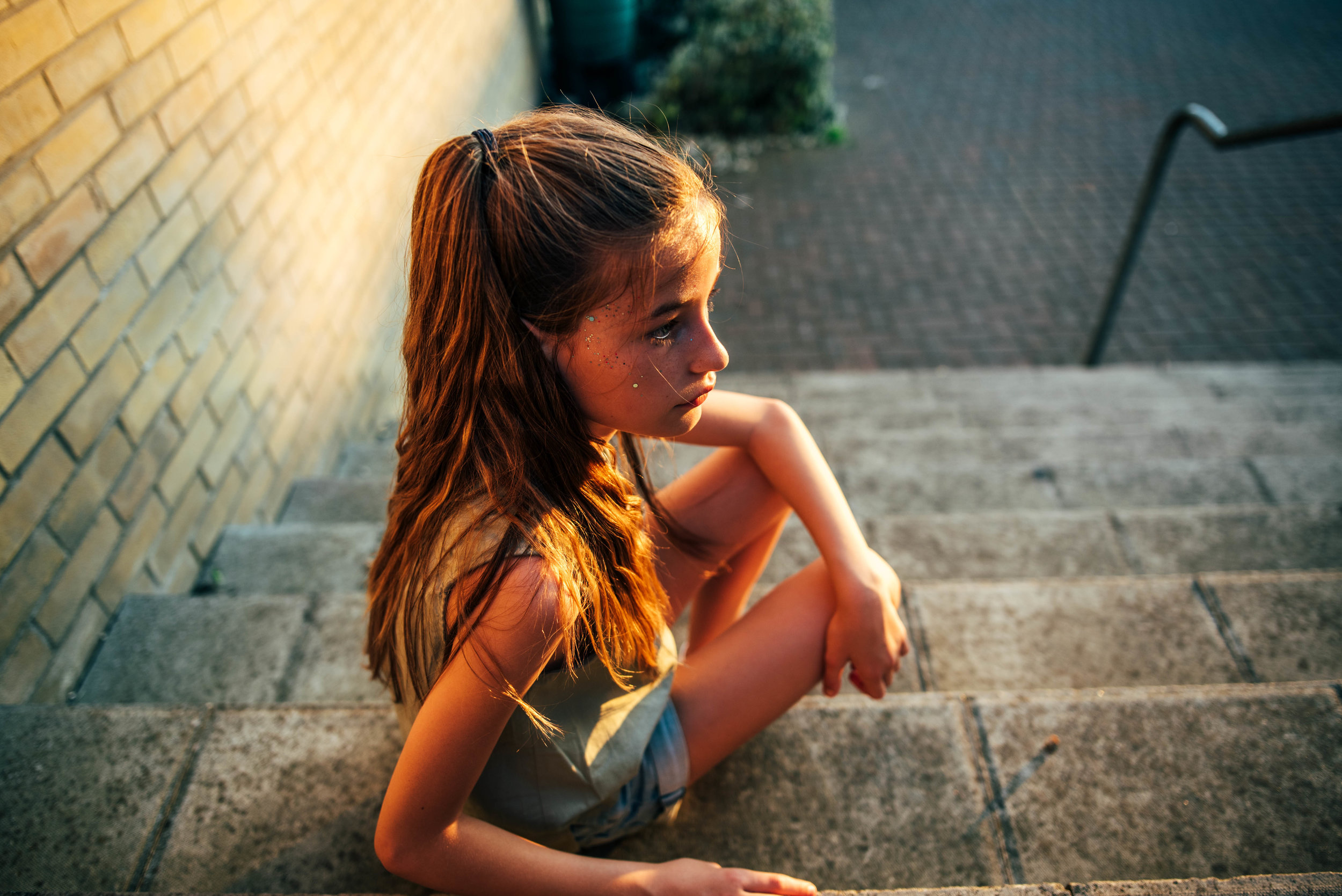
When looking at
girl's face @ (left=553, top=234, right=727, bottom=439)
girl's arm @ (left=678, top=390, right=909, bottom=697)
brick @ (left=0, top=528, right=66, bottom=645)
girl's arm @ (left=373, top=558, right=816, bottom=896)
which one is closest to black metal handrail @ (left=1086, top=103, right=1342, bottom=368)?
girl's arm @ (left=678, top=390, right=909, bottom=697)

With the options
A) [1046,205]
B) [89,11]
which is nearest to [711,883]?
[89,11]

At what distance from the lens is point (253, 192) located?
270 cm

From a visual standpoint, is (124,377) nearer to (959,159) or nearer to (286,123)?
(286,123)

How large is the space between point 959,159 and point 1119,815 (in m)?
6.12

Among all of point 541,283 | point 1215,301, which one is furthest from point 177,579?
point 1215,301

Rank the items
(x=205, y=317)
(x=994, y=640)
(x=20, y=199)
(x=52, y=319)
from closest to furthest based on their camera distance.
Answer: (x=20, y=199) < (x=52, y=319) < (x=994, y=640) < (x=205, y=317)

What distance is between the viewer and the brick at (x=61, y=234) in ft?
5.74

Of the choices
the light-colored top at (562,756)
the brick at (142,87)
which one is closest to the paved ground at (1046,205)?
the brick at (142,87)

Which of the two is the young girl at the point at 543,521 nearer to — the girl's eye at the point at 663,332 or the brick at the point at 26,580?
the girl's eye at the point at 663,332

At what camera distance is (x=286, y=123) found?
2.89 metres

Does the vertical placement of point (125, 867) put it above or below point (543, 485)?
below

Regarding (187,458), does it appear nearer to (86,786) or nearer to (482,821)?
(86,786)

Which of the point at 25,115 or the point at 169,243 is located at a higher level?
the point at 25,115

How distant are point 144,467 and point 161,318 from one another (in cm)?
40
